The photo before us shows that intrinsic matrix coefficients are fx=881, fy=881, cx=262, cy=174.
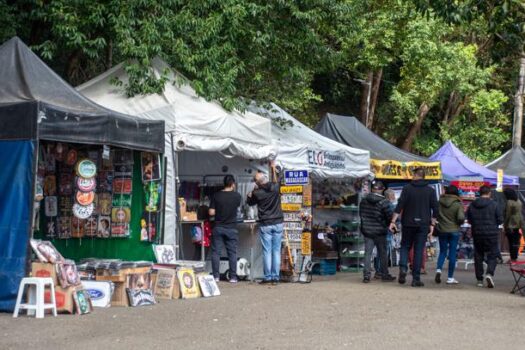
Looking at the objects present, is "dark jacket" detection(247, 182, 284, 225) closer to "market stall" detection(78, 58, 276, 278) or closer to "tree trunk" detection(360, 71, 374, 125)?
"market stall" detection(78, 58, 276, 278)

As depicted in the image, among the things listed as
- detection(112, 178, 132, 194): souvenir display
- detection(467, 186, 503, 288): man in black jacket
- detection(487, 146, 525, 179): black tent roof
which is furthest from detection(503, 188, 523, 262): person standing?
detection(112, 178, 132, 194): souvenir display

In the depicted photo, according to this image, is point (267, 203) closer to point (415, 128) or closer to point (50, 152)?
point (50, 152)

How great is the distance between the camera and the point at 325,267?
1784 centimetres

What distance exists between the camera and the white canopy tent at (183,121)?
13773mm

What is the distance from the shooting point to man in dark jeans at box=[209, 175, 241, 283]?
14.6 m

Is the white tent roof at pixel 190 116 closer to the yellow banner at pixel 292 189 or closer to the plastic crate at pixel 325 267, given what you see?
the yellow banner at pixel 292 189

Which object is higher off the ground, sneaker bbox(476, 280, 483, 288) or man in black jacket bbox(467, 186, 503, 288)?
man in black jacket bbox(467, 186, 503, 288)

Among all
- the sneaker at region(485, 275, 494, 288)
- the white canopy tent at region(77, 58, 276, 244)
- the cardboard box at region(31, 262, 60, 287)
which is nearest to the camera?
the cardboard box at region(31, 262, 60, 287)

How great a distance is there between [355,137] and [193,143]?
8.26 m

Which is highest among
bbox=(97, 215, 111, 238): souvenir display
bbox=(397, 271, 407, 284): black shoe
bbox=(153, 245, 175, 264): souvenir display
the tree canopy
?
the tree canopy

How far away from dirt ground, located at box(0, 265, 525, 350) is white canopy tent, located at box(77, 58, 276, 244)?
228cm

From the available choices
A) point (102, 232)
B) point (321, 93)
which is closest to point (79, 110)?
point (102, 232)

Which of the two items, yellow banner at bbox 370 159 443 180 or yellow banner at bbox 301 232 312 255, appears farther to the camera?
yellow banner at bbox 370 159 443 180

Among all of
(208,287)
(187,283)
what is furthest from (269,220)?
(187,283)
